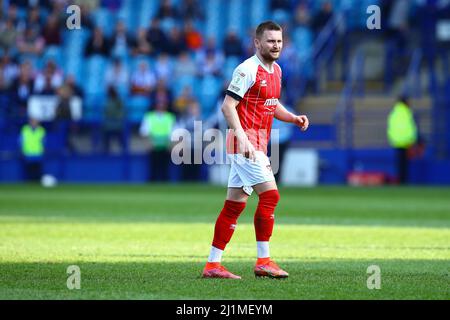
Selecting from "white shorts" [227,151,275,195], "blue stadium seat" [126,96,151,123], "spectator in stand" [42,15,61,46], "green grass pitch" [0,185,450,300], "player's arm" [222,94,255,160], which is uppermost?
"spectator in stand" [42,15,61,46]

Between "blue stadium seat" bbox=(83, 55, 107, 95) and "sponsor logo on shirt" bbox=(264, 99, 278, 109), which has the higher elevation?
"blue stadium seat" bbox=(83, 55, 107, 95)

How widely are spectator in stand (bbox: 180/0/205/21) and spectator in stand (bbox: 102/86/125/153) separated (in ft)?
14.3

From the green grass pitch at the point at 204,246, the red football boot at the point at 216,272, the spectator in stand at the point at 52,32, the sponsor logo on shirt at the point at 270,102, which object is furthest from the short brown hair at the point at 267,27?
the spectator in stand at the point at 52,32

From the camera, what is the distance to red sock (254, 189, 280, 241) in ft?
30.0

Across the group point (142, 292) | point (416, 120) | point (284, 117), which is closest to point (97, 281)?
point (142, 292)

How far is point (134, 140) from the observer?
31391 millimetres

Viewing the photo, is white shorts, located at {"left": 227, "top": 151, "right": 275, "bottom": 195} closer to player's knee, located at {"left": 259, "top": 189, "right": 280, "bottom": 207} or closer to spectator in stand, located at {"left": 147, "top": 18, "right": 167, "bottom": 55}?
player's knee, located at {"left": 259, "top": 189, "right": 280, "bottom": 207}

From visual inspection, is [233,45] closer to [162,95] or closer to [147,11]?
[162,95]

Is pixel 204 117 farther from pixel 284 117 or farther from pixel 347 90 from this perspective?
pixel 284 117

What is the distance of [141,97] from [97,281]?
2203cm

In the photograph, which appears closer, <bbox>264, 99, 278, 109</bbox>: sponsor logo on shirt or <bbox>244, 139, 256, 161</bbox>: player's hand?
<bbox>244, 139, 256, 161</bbox>: player's hand

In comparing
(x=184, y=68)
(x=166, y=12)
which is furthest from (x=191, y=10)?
(x=184, y=68)

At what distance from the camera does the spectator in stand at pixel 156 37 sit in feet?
104

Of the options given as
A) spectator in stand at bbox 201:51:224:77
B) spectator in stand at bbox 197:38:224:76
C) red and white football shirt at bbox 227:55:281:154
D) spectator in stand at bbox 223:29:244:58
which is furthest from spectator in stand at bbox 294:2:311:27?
red and white football shirt at bbox 227:55:281:154
